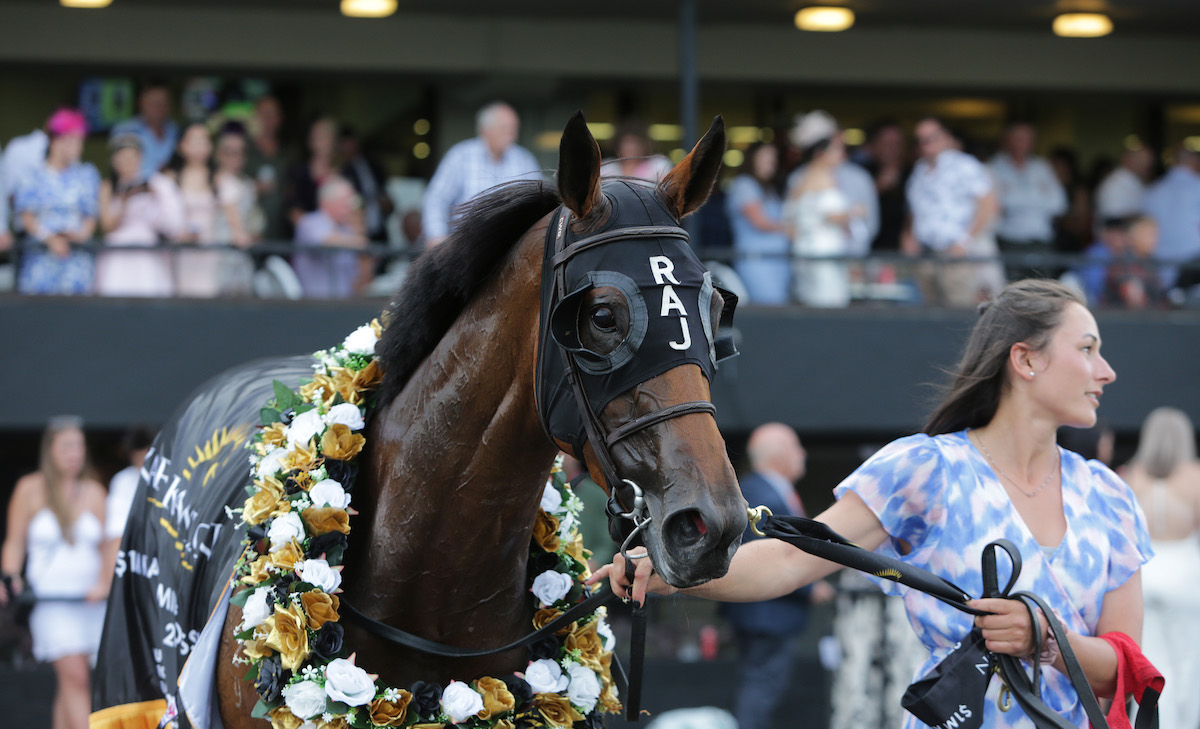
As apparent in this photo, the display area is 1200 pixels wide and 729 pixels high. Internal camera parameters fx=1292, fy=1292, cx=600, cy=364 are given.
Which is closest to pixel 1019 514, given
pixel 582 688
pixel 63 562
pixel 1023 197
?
pixel 582 688

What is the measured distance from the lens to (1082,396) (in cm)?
294

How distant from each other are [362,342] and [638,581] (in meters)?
0.91

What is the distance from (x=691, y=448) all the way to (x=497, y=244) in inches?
26.8

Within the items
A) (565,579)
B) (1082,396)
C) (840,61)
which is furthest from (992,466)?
(840,61)

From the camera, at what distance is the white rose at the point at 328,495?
8.95ft

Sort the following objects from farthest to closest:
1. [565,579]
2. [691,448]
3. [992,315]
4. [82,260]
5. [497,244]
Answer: [82,260], [992,315], [565,579], [497,244], [691,448]

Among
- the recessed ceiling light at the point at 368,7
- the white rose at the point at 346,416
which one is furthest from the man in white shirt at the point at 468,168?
the white rose at the point at 346,416

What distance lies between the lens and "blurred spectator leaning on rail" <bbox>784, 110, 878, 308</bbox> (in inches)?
338

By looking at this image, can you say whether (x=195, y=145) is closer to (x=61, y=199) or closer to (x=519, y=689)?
(x=61, y=199)

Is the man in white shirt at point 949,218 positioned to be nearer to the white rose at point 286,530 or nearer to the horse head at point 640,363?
the horse head at point 640,363

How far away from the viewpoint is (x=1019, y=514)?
2.93m

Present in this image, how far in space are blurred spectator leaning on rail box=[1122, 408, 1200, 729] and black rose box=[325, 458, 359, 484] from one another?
4.35m

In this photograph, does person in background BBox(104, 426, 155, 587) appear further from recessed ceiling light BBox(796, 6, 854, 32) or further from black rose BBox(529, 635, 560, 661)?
recessed ceiling light BBox(796, 6, 854, 32)

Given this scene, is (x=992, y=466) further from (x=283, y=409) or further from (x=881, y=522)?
(x=283, y=409)
